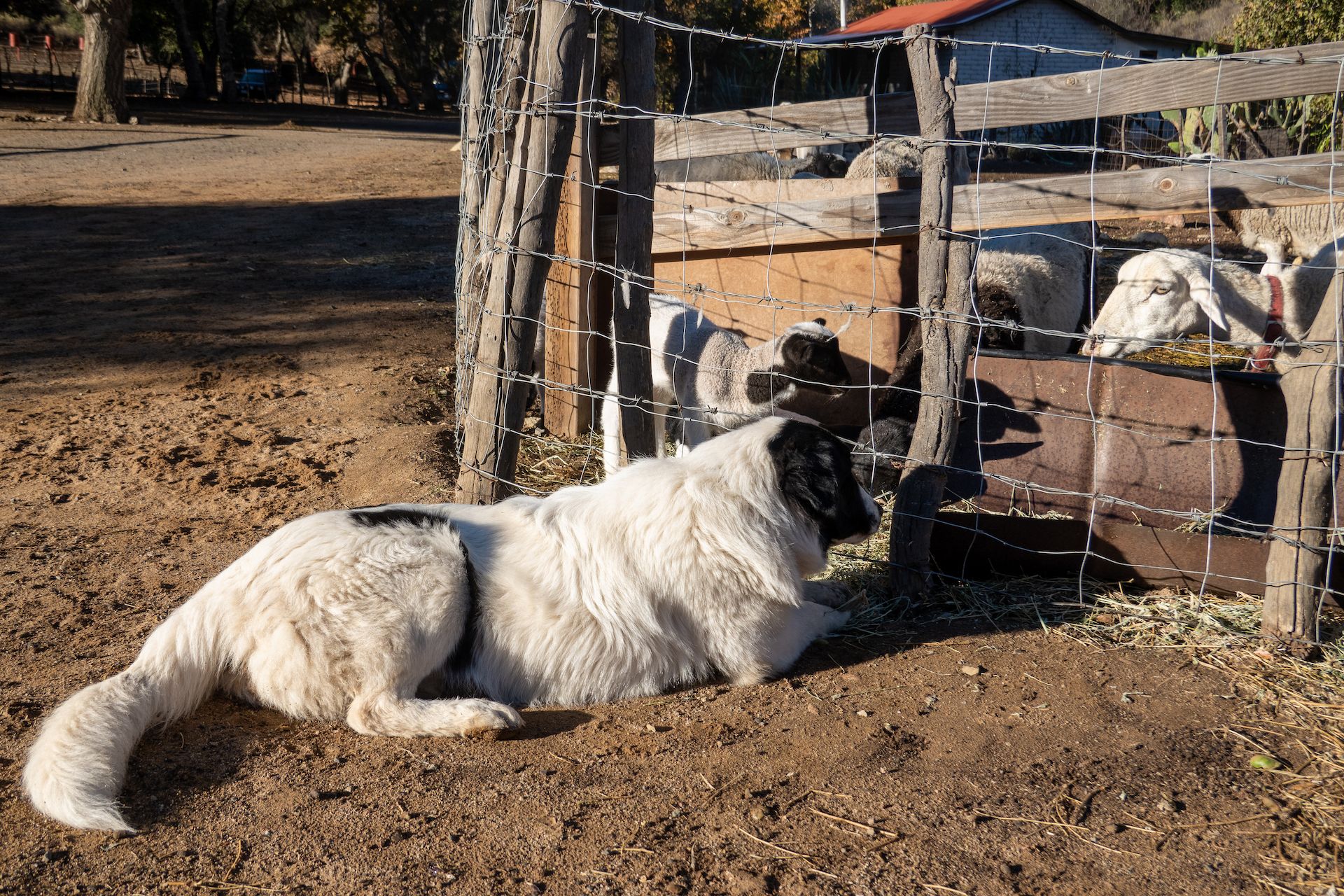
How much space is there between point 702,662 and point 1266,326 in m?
5.69

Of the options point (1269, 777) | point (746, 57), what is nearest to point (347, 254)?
point (1269, 777)

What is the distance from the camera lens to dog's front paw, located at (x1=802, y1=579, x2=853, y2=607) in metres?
4.33

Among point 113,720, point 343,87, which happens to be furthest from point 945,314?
point 343,87

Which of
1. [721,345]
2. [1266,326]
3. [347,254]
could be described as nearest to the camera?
[721,345]

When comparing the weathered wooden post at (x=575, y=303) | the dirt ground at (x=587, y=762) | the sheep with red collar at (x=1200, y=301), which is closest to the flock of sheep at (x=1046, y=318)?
the sheep with red collar at (x=1200, y=301)

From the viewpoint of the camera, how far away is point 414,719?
331 cm

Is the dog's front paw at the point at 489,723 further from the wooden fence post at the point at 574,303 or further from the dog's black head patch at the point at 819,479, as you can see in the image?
the wooden fence post at the point at 574,303

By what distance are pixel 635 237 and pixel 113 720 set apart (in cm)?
328

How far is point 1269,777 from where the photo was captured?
306cm

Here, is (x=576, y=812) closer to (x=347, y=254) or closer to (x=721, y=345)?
(x=721, y=345)

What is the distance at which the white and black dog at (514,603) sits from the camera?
10.8 feet

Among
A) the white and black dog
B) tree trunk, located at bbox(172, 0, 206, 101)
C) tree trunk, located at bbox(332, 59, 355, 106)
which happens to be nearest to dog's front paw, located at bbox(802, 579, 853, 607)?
the white and black dog

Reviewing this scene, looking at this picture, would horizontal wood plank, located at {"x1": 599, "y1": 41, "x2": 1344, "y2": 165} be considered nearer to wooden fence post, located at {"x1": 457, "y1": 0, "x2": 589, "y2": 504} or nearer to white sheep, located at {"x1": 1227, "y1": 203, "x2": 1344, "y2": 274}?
wooden fence post, located at {"x1": 457, "y1": 0, "x2": 589, "y2": 504}

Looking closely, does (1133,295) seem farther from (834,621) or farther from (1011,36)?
(1011,36)
